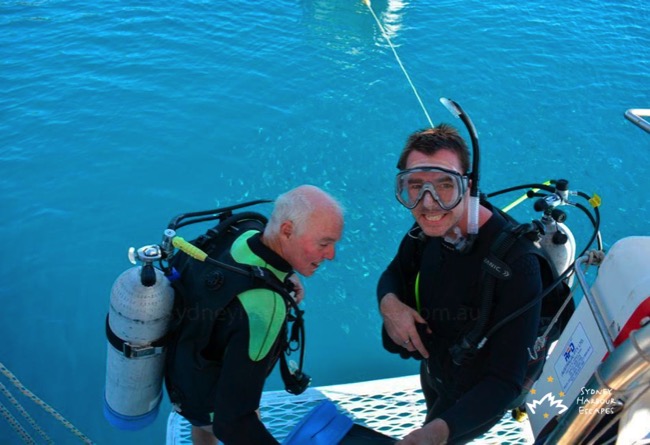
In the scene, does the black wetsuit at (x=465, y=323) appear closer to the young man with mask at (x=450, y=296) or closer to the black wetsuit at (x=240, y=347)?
the young man with mask at (x=450, y=296)

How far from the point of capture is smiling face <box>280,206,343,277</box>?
1.97m

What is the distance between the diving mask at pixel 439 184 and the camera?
188 centimetres

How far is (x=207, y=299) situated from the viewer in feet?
6.34

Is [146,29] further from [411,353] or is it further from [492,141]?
[411,353]

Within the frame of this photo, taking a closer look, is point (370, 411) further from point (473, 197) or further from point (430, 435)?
point (473, 197)

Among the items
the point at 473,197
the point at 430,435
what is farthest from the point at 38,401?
the point at 473,197

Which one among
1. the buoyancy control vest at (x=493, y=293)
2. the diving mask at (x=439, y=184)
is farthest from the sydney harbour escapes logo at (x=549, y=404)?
the diving mask at (x=439, y=184)

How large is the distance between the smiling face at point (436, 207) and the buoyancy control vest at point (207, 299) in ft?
1.72

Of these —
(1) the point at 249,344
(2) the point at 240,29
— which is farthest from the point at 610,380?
(2) the point at 240,29

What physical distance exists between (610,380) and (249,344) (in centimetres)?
105

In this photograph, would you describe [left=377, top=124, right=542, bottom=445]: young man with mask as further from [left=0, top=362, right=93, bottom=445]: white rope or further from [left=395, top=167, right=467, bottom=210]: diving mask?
[left=0, top=362, right=93, bottom=445]: white rope

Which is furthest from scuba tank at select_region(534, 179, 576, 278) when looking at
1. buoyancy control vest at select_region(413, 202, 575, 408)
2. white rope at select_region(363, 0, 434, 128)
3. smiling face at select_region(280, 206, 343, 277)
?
white rope at select_region(363, 0, 434, 128)

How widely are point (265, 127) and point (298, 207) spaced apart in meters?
4.58

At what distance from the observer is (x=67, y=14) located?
847 centimetres
